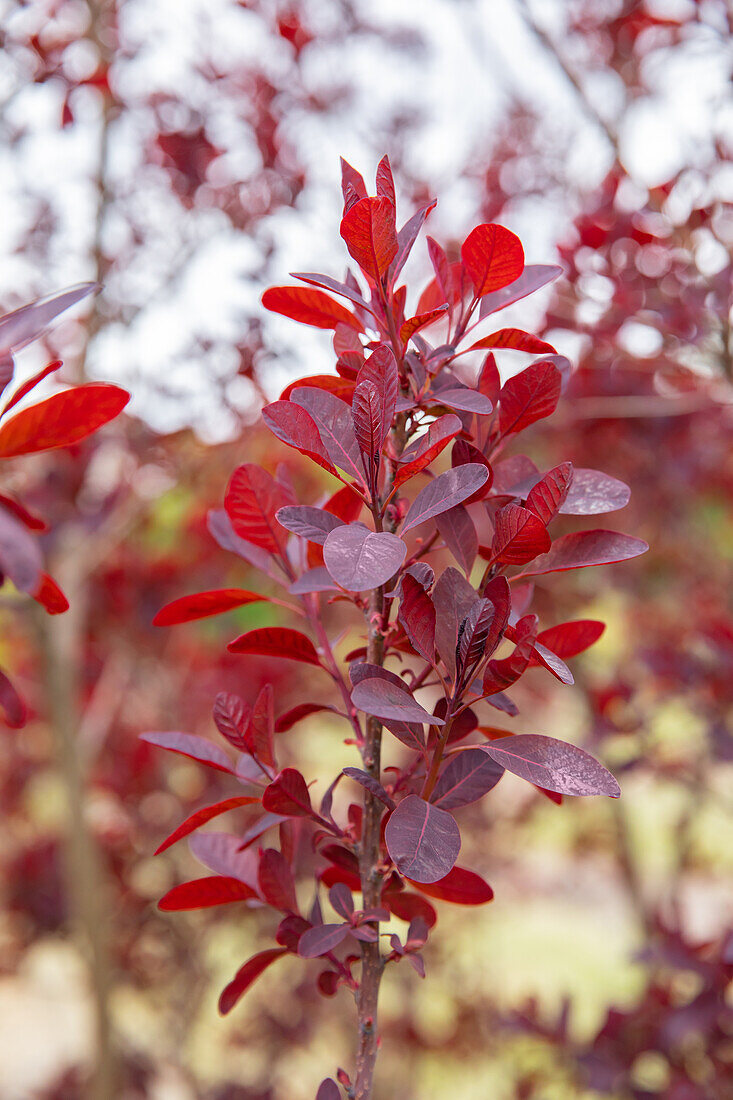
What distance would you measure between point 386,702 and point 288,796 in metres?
0.15

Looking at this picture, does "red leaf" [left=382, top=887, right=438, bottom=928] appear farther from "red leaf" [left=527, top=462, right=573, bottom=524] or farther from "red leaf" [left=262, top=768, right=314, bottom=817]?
"red leaf" [left=527, top=462, right=573, bottom=524]

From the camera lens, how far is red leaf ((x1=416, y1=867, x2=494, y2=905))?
2.64 ft

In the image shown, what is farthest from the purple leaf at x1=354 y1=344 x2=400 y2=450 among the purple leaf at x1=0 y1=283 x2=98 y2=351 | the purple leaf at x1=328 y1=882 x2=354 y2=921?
the purple leaf at x1=328 y1=882 x2=354 y2=921

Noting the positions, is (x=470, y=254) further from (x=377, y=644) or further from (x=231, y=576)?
(x=231, y=576)

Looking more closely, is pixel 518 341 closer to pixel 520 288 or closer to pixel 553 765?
pixel 520 288

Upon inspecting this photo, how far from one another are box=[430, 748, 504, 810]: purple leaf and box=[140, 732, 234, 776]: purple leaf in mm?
199

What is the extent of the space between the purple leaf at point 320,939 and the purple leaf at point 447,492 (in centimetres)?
35

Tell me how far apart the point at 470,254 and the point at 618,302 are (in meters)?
1.31

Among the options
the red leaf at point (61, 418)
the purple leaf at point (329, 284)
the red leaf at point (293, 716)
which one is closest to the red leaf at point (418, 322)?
the purple leaf at point (329, 284)

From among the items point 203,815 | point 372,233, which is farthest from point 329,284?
point 203,815

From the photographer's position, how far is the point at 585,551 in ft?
2.48

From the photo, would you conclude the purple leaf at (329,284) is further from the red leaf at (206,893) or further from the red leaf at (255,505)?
the red leaf at (206,893)

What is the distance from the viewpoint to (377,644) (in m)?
0.77

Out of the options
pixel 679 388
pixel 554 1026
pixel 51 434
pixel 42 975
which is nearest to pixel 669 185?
pixel 679 388
